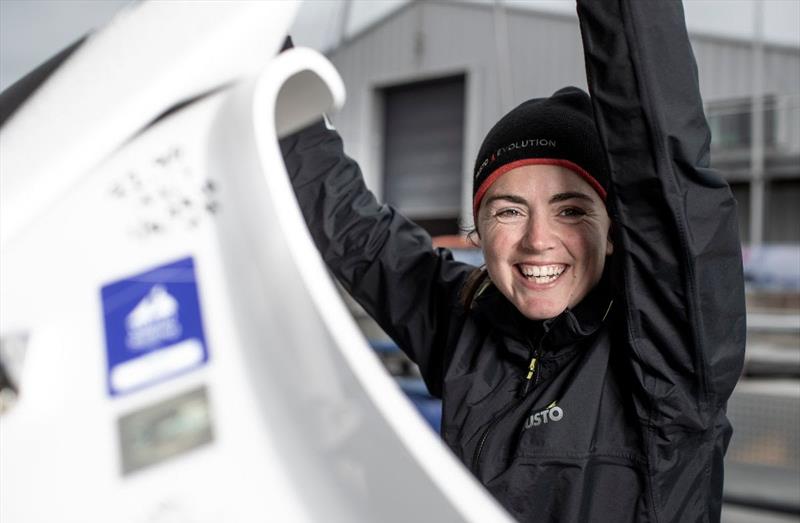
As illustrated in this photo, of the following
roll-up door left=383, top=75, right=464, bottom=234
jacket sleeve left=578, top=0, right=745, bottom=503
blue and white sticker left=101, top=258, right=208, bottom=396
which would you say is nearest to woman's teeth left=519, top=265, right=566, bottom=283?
jacket sleeve left=578, top=0, right=745, bottom=503

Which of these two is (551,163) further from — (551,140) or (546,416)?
(546,416)

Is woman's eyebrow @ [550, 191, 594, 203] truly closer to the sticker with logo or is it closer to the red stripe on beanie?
the red stripe on beanie

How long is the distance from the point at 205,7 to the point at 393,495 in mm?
330

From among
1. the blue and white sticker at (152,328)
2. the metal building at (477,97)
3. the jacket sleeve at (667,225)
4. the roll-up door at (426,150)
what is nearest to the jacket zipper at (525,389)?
the jacket sleeve at (667,225)

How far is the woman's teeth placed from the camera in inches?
29.3

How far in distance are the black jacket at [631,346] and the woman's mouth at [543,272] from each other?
0.13 ft

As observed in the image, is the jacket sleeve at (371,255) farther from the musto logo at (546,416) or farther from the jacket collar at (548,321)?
the musto logo at (546,416)

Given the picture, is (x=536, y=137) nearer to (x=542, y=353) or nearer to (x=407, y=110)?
(x=542, y=353)

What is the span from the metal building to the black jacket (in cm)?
571

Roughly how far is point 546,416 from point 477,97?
7794 millimetres

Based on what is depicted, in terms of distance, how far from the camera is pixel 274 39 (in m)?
0.51

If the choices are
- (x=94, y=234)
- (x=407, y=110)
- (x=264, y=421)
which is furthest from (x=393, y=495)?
(x=407, y=110)

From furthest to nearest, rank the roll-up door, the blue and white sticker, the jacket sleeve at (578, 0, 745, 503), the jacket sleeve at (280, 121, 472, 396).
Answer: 1. the roll-up door
2. the jacket sleeve at (280, 121, 472, 396)
3. the jacket sleeve at (578, 0, 745, 503)
4. the blue and white sticker

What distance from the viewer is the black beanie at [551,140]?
73 centimetres
